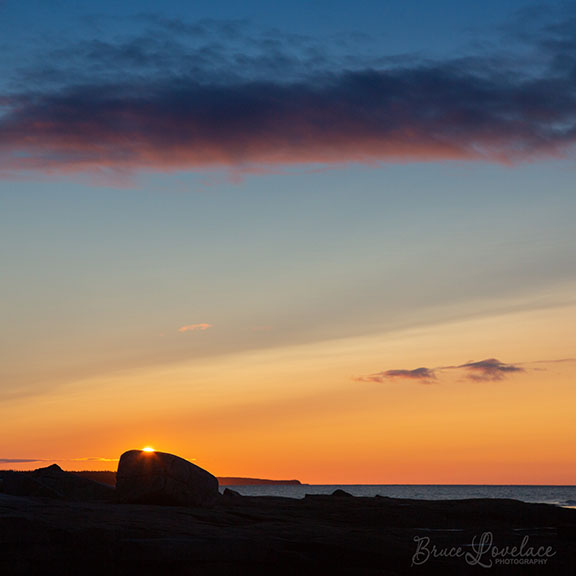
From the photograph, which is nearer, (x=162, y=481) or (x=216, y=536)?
(x=216, y=536)

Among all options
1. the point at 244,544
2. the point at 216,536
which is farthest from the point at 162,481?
the point at 244,544

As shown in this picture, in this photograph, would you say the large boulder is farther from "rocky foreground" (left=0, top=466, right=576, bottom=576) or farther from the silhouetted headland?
"rocky foreground" (left=0, top=466, right=576, bottom=576)

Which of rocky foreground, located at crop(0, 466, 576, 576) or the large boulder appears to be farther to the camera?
the large boulder

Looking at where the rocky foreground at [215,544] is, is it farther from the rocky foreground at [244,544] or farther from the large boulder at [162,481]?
the large boulder at [162,481]

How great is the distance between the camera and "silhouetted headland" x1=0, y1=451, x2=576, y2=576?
48.7 feet

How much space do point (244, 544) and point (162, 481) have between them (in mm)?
10269

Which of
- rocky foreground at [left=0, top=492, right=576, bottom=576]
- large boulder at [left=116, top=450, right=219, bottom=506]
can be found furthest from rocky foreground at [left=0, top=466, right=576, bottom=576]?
large boulder at [left=116, top=450, right=219, bottom=506]

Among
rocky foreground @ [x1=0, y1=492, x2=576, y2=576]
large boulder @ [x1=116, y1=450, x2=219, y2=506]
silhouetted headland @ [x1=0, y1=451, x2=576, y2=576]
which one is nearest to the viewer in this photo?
rocky foreground @ [x1=0, y1=492, x2=576, y2=576]

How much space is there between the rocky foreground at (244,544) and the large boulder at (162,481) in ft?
2.27

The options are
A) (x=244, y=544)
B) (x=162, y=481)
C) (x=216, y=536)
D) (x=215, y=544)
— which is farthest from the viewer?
(x=162, y=481)

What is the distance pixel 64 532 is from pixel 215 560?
3.25 metres

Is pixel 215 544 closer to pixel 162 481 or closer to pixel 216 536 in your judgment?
pixel 216 536

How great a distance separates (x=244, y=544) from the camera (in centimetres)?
1631

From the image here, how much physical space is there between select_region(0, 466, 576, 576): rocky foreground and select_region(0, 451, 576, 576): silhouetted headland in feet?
0.09
